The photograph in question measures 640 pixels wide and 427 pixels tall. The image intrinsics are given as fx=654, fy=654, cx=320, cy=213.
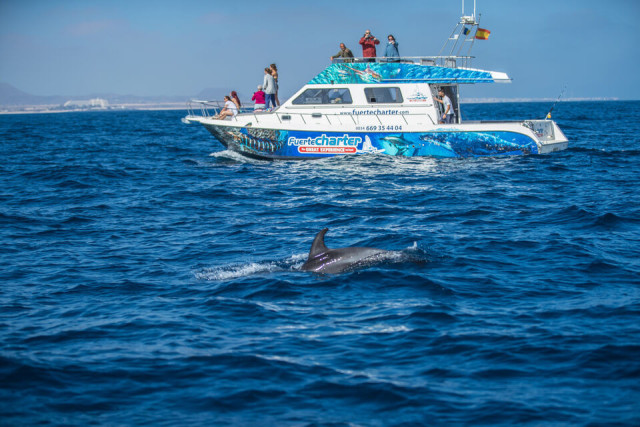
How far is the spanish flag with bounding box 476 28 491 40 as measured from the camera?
23.8 m

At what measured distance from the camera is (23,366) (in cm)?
750

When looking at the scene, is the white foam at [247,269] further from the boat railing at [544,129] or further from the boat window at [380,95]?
the boat railing at [544,129]

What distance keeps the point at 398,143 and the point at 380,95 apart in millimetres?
1830

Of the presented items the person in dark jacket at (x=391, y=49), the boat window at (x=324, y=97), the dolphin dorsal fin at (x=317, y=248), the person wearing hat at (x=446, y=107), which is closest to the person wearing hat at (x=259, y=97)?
the boat window at (x=324, y=97)

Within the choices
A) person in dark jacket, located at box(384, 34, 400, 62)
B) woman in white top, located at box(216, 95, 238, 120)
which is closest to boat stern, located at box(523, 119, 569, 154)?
person in dark jacket, located at box(384, 34, 400, 62)

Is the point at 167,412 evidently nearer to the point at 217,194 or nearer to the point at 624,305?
the point at 624,305

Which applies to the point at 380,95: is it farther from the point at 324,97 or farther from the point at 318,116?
the point at 318,116

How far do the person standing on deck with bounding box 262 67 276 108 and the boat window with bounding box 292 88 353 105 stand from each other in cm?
187

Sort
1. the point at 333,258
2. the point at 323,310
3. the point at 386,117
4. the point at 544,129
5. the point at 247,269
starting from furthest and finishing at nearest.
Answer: the point at 544,129 < the point at 386,117 < the point at 247,269 < the point at 333,258 < the point at 323,310

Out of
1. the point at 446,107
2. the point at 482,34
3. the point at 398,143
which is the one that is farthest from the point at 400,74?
the point at 482,34

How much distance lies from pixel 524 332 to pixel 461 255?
150 inches

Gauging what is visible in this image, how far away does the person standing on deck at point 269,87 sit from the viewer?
2500cm

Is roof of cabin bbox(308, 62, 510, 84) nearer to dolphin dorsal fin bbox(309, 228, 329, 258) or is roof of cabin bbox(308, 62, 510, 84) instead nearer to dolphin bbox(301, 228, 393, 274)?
dolphin bbox(301, 228, 393, 274)

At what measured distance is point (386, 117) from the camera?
75.9 ft
